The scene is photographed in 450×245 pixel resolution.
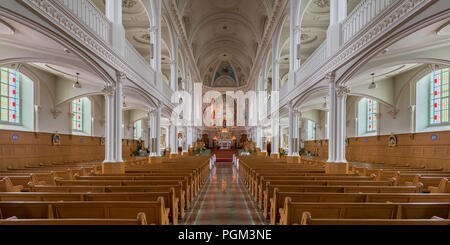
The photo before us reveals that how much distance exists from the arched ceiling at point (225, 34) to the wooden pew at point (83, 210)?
1937 cm

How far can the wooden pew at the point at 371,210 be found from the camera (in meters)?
3.46

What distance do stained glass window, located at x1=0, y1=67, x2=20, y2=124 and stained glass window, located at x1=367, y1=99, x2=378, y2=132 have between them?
74.7ft

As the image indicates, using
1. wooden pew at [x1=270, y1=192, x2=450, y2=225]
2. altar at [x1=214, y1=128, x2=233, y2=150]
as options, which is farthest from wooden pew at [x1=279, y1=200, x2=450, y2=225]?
altar at [x1=214, y1=128, x2=233, y2=150]

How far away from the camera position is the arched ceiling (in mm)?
23688

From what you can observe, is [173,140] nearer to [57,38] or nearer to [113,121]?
[113,121]

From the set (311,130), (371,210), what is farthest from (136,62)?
(311,130)

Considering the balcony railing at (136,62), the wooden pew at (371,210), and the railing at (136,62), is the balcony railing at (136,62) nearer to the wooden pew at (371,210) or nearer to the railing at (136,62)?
the railing at (136,62)

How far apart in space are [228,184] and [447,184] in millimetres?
7500

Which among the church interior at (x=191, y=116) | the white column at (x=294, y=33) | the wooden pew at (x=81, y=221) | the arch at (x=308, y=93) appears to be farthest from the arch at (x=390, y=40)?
the wooden pew at (x=81, y=221)

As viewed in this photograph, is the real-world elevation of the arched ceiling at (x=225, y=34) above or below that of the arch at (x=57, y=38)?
above

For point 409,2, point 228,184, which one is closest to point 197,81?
point 228,184

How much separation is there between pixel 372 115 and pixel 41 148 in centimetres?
2283
